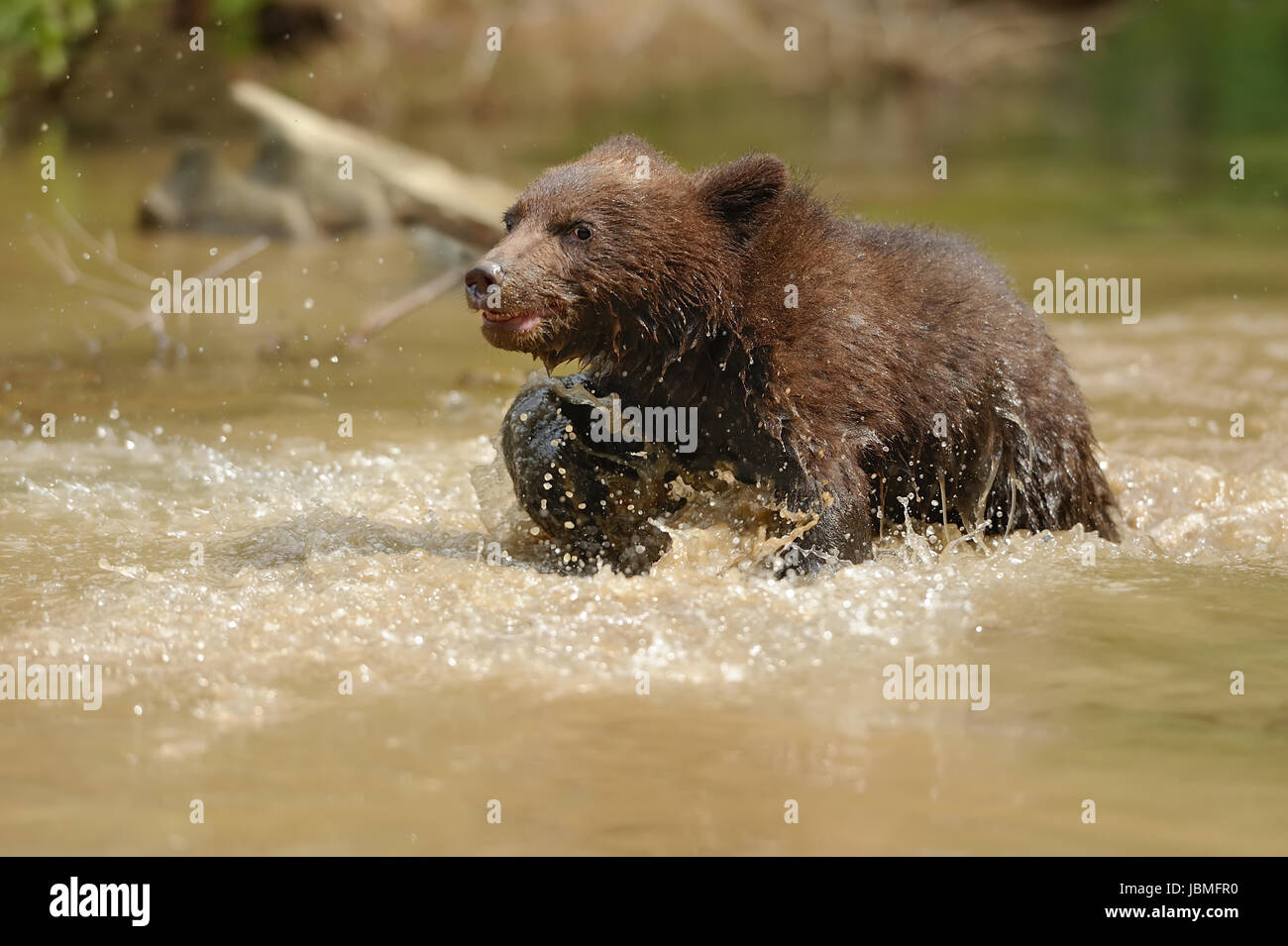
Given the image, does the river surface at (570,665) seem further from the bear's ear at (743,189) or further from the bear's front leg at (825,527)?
the bear's ear at (743,189)

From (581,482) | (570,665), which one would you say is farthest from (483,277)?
(570,665)

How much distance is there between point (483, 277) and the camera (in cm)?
530

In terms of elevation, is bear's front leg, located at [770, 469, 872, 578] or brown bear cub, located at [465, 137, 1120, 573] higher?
brown bear cub, located at [465, 137, 1120, 573]

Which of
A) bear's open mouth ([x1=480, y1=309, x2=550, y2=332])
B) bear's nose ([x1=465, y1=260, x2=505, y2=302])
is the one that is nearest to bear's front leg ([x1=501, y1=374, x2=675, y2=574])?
bear's open mouth ([x1=480, y1=309, x2=550, y2=332])

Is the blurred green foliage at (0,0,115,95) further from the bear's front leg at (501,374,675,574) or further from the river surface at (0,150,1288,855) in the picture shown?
the bear's front leg at (501,374,675,574)

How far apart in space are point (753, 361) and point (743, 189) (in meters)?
0.62

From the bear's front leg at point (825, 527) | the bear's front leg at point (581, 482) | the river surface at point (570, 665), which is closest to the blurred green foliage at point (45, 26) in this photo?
the river surface at point (570, 665)

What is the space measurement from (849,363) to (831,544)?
2.12ft

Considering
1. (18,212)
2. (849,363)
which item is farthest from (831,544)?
(18,212)

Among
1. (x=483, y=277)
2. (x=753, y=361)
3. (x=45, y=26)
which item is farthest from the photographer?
(x=45, y=26)

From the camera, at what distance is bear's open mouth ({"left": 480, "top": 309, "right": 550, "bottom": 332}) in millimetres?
5379

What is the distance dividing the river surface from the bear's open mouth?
0.86 m

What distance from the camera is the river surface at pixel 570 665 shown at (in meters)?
3.75

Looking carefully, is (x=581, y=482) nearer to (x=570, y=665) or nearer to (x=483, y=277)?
(x=483, y=277)
